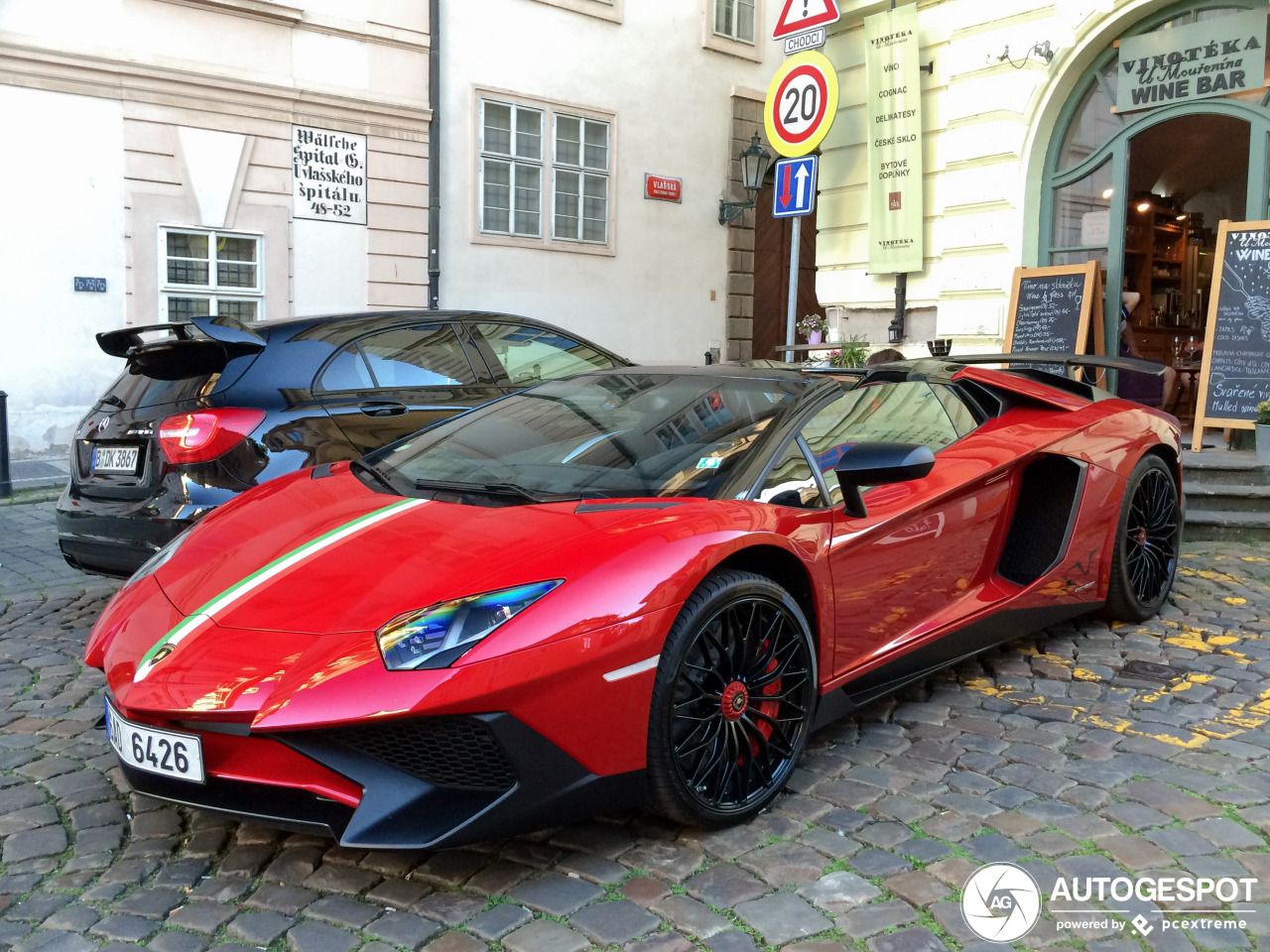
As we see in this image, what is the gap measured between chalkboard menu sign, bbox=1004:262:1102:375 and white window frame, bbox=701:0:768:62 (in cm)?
824

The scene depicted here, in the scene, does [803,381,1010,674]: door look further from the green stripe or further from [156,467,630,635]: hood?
the green stripe

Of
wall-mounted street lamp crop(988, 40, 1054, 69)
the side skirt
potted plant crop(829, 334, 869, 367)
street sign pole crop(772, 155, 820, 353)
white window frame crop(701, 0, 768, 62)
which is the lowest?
the side skirt

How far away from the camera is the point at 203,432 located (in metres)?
4.33

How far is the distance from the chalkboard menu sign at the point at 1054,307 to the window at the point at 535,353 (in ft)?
12.3

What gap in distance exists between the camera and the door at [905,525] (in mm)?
3154

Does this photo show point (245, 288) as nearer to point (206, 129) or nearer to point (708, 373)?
point (206, 129)

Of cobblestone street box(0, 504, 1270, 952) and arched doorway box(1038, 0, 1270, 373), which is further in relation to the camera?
arched doorway box(1038, 0, 1270, 373)

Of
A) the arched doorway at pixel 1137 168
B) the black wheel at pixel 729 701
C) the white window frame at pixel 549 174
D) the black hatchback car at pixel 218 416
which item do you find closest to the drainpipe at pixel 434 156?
the white window frame at pixel 549 174

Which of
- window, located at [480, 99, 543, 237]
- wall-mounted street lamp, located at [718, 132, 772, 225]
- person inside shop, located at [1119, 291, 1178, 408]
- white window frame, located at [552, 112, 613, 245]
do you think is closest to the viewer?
person inside shop, located at [1119, 291, 1178, 408]

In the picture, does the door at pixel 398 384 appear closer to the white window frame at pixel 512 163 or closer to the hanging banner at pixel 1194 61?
the hanging banner at pixel 1194 61

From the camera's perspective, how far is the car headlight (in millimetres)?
2293

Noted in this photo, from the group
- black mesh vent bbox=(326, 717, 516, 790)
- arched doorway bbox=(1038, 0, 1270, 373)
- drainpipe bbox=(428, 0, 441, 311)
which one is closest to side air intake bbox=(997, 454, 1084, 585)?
black mesh vent bbox=(326, 717, 516, 790)

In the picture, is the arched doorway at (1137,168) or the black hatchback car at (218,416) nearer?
the black hatchback car at (218,416)

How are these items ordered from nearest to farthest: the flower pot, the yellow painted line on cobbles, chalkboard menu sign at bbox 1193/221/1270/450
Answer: the yellow painted line on cobbles < the flower pot < chalkboard menu sign at bbox 1193/221/1270/450
